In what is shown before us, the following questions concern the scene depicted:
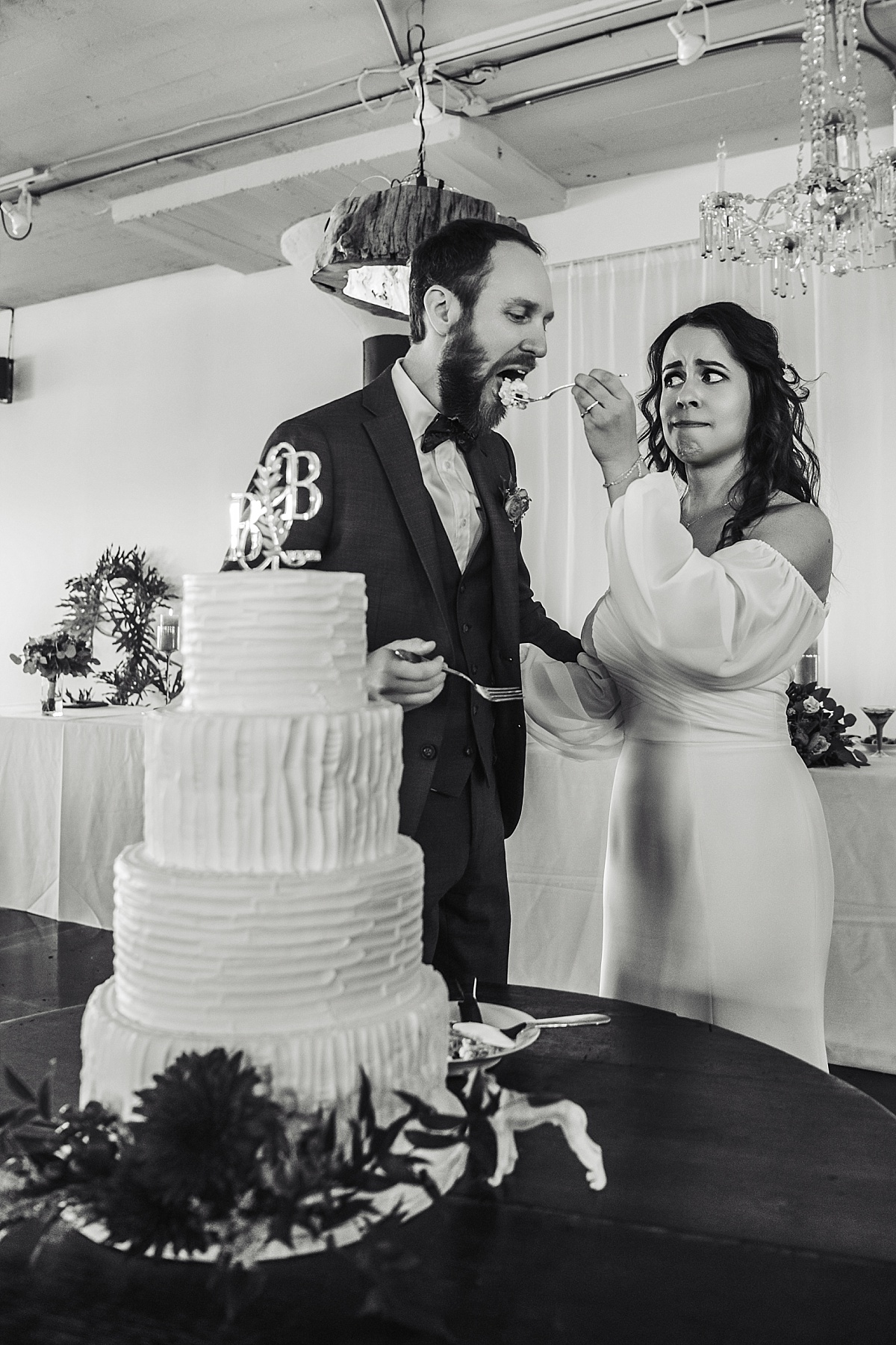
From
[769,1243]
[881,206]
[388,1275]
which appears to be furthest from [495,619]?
[881,206]

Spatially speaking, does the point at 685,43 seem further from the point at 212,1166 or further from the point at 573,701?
the point at 212,1166

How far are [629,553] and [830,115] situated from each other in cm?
201

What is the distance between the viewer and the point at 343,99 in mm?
4516

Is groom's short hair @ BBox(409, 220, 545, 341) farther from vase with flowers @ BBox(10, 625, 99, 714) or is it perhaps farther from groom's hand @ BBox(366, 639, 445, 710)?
vase with flowers @ BBox(10, 625, 99, 714)

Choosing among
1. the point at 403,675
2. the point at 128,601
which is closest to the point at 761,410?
the point at 403,675

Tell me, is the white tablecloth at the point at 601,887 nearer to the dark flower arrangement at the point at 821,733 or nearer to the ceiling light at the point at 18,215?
the dark flower arrangement at the point at 821,733

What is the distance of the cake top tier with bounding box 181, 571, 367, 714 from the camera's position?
3.58ft

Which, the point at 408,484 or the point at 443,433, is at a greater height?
the point at 443,433

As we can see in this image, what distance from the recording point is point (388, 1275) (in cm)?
76

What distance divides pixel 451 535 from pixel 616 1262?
1.39m

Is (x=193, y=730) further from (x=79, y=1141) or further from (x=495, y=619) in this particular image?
(x=495, y=619)

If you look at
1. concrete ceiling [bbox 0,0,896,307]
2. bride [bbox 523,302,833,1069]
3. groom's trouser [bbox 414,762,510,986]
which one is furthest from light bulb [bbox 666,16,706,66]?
groom's trouser [bbox 414,762,510,986]

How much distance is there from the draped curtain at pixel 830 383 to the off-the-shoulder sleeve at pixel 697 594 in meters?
3.24

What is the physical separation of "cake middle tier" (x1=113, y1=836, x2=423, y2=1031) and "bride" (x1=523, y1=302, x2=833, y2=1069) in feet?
3.33
